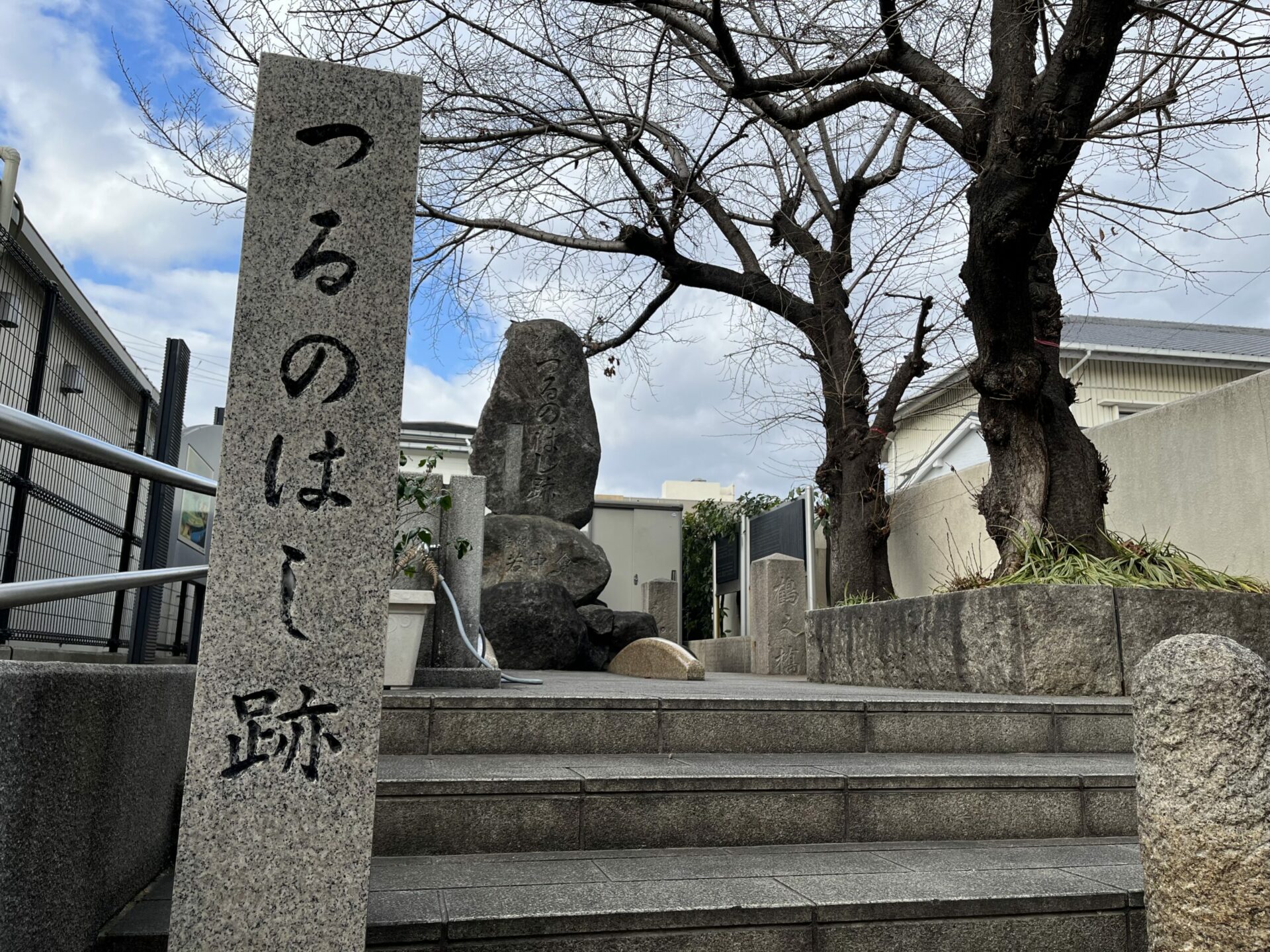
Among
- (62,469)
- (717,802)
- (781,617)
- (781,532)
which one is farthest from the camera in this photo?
(781,532)

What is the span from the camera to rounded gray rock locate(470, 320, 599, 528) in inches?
455

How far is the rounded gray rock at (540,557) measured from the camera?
1062 cm

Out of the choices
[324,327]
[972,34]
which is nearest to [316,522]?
[324,327]

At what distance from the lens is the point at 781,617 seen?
10734mm

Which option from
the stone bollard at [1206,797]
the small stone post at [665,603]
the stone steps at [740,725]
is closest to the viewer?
the stone bollard at [1206,797]

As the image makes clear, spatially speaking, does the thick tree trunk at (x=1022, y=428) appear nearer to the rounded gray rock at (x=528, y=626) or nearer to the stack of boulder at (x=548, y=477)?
the rounded gray rock at (x=528, y=626)

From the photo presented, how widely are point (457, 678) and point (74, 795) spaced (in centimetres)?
352

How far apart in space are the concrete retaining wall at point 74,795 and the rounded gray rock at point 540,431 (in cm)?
893

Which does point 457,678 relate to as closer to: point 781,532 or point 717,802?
point 717,802

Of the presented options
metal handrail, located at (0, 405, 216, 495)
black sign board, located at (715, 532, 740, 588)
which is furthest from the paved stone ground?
black sign board, located at (715, 532, 740, 588)

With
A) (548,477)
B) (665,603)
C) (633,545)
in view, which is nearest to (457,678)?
(548,477)

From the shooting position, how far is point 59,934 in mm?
1863

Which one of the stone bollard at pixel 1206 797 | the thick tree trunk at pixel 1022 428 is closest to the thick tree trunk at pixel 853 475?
the thick tree trunk at pixel 1022 428

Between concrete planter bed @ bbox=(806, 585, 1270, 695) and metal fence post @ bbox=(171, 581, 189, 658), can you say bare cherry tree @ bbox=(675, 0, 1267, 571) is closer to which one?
concrete planter bed @ bbox=(806, 585, 1270, 695)
